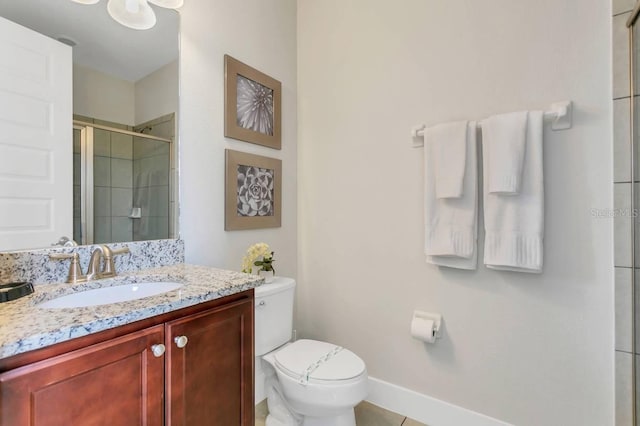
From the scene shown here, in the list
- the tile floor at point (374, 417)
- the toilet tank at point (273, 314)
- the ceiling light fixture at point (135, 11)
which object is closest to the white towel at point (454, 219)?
the toilet tank at point (273, 314)

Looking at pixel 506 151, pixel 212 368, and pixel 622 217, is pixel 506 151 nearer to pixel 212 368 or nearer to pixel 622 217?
pixel 622 217

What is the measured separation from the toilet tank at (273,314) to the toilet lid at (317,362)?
7 cm

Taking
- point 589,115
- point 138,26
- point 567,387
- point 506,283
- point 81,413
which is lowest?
point 567,387

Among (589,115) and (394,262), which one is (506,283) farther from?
(589,115)

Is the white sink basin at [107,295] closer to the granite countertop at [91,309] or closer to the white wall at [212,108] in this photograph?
the granite countertop at [91,309]

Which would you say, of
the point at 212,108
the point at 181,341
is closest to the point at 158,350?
the point at 181,341

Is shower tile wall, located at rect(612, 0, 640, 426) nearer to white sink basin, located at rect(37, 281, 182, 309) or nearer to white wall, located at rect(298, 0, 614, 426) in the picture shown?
white wall, located at rect(298, 0, 614, 426)

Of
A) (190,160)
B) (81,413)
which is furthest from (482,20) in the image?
(81,413)

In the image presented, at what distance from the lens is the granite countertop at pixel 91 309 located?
0.62 metres

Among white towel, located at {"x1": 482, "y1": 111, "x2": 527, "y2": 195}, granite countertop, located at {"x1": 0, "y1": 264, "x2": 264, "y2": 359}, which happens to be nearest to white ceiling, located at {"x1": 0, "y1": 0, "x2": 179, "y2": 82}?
granite countertop, located at {"x1": 0, "y1": 264, "x2": 264, "y2": 359}

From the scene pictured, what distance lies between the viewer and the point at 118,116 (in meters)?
1.28

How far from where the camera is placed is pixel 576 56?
1308 millimetres

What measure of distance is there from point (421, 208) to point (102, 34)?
1.68 metres

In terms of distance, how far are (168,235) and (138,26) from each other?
3.13 ft
